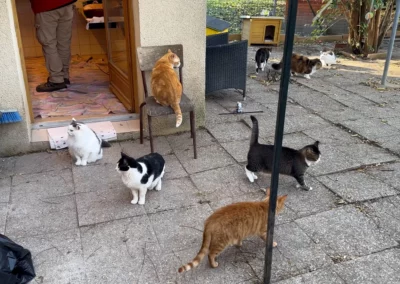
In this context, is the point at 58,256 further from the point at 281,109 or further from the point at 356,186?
the point at 356,186

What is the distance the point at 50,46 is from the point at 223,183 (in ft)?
11.7

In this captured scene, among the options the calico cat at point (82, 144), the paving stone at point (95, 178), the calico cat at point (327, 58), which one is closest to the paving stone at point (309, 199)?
the paving stone at point (95, 178)

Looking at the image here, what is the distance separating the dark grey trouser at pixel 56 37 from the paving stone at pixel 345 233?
14.1 feet

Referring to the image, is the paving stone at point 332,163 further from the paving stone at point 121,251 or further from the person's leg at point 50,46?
the person's leg at point 50,46

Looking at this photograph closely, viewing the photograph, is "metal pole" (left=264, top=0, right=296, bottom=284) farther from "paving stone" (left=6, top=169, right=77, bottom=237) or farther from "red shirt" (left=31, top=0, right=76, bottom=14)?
"red shirt" (left=31, top=0, right=76, bottom=14)

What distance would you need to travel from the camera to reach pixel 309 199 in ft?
10.5

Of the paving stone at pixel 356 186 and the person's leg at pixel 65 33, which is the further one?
the person's leg at pixel 65 33

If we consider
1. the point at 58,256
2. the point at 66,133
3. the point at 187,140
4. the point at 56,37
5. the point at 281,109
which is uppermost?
the point at 281,109

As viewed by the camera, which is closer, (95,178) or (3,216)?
(3,216)

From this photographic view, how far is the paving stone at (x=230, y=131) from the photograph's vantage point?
4340 mm

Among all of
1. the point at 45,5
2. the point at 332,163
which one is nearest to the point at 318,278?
the point at 332,163

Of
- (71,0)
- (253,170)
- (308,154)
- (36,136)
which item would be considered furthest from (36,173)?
(71,0)

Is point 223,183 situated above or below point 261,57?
below

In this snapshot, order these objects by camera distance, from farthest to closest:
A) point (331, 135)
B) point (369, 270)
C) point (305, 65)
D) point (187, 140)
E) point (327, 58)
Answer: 1. point (327, 58)
2. point (305, 65)
3. point (331, 135)
4. point (187, 140)
5. point (369, 270)
